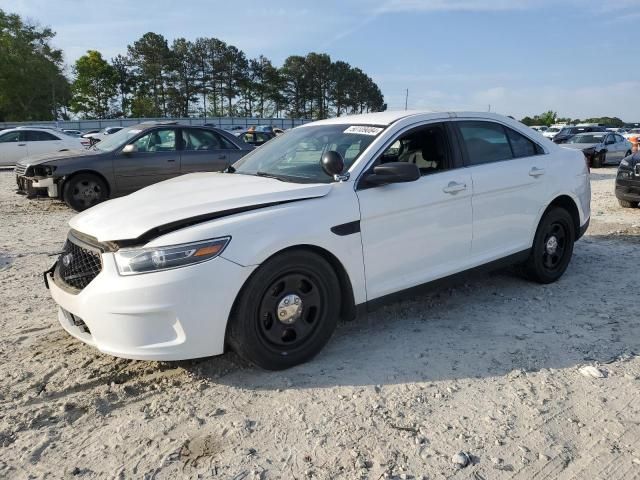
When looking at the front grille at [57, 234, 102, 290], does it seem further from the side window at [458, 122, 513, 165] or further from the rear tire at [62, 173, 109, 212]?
the rear tire at [62, 173, 109, 212]

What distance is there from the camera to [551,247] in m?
5.20

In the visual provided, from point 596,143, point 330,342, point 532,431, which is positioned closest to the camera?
point 532,431

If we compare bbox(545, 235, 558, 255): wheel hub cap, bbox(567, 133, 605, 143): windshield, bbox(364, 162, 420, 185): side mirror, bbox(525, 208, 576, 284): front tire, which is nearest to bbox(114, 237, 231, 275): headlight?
bbox(364, 162, 420, 185): side mirror

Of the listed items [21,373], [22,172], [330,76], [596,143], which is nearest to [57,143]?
[22,172]

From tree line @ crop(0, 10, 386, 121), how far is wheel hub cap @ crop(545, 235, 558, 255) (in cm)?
6826

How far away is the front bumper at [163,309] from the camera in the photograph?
116 inches

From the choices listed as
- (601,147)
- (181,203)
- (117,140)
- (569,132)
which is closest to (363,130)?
(181,203)

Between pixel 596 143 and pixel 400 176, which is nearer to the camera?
pixel 400 176

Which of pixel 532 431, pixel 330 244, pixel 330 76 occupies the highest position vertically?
pixel 330 76

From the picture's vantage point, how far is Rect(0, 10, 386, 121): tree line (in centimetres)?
6244

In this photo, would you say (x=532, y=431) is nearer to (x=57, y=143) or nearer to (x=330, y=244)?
(x=330, y=244)

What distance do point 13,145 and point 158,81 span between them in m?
63.3

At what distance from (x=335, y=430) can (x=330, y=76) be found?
100m

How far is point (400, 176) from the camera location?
Result: 3.61 meters
